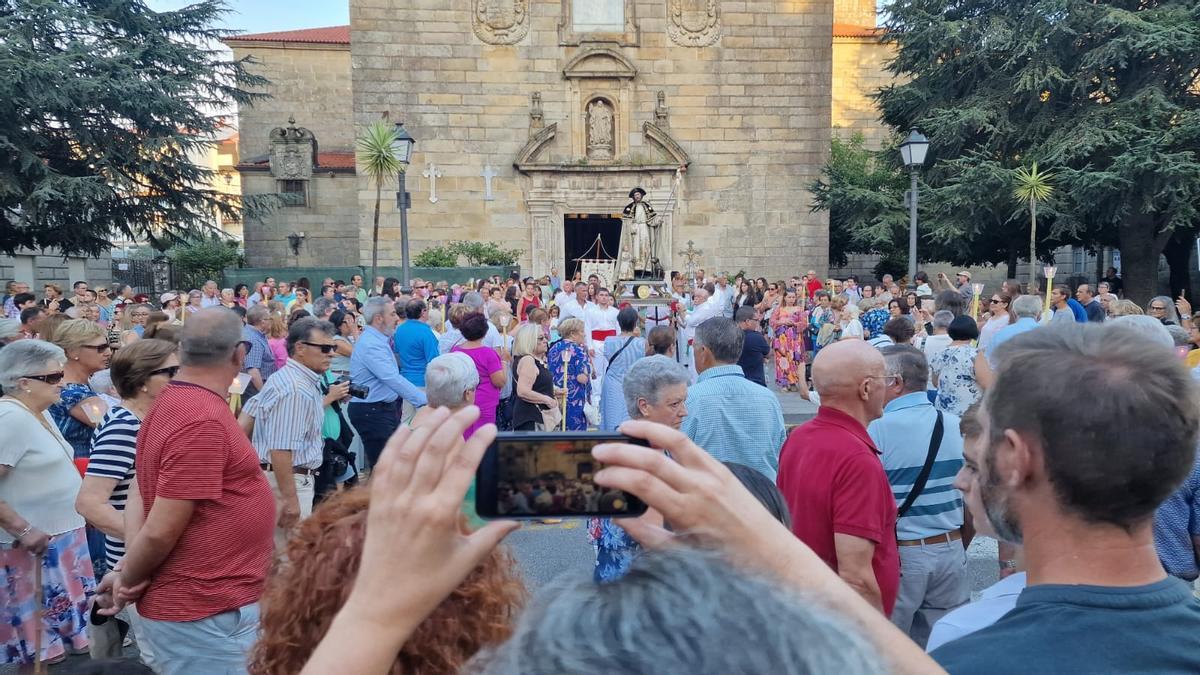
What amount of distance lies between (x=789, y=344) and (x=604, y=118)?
14869 millimetres

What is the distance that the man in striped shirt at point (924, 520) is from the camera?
138 inches

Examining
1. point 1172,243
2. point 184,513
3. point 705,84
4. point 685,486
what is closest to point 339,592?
point 685,486

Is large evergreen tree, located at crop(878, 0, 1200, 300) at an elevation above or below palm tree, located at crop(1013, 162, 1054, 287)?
above

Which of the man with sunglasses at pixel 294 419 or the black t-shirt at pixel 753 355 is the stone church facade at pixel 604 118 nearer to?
the black t-shirt at pixel 753 355

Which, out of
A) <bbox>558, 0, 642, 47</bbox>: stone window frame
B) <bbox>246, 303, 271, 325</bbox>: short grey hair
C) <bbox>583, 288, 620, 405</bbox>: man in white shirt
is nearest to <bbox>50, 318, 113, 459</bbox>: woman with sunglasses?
<bbox>246, 303, 271, 325</bbox>: short grey hair

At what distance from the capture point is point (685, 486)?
0.98 m

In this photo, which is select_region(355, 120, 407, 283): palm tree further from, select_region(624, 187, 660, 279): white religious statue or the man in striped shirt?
the man in striped shirt

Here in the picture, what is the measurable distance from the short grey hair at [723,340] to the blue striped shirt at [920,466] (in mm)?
1012

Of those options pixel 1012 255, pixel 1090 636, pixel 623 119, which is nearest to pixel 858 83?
pixel 1012 255

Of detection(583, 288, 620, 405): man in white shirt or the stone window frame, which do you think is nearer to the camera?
detection(583, 288, 620, 405): man in white shirt

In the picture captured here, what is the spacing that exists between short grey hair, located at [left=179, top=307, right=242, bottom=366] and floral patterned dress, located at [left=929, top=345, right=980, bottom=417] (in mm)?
4973

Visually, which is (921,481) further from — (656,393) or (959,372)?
(959,372)

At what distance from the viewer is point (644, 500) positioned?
3.26 feet

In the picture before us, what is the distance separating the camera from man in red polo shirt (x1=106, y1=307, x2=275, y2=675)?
290 cm
